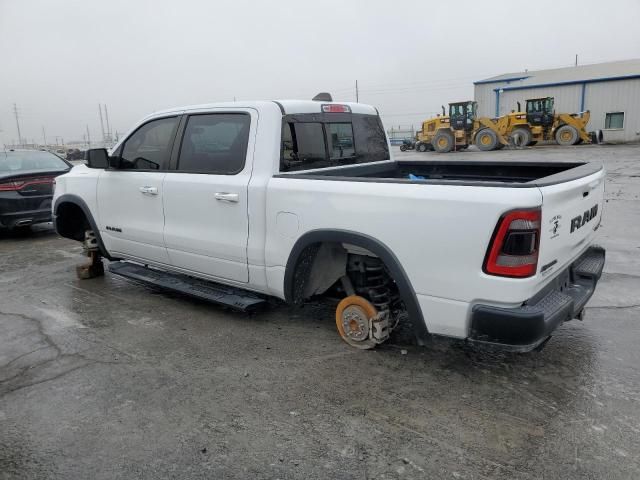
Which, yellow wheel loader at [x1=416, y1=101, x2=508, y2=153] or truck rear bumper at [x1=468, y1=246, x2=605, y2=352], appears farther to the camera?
yellow wheel loader at [x1=416, y1=101, x2=508, y2=153]

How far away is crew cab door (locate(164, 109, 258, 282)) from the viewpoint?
159 inches

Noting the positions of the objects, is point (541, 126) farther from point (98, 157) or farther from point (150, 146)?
point (98, 157)

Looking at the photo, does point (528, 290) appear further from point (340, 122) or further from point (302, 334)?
point (340, 122)

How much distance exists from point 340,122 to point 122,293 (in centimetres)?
291

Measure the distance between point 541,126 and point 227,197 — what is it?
27.1 m

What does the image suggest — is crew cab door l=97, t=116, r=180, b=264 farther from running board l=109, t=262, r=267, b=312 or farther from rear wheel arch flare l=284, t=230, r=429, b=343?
rear wheel arch flare l=284, t=230, r=429, b=343

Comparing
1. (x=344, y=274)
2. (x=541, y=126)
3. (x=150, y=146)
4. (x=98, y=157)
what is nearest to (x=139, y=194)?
(x=150, y=146)

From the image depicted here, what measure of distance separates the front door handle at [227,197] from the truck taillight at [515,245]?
2.00m

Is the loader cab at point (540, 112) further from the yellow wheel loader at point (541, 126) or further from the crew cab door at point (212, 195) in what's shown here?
the crew cab door at point (212, 195)

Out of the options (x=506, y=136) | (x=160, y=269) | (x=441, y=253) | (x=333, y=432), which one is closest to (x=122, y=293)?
(x=160, y=269)

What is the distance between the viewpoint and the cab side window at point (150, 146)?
4660 mm

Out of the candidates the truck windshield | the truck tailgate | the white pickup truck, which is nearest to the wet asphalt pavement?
the white pickup truck

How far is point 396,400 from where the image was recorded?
317cm

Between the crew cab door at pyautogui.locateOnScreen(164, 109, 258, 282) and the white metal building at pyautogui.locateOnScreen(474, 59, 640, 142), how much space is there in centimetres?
3493
